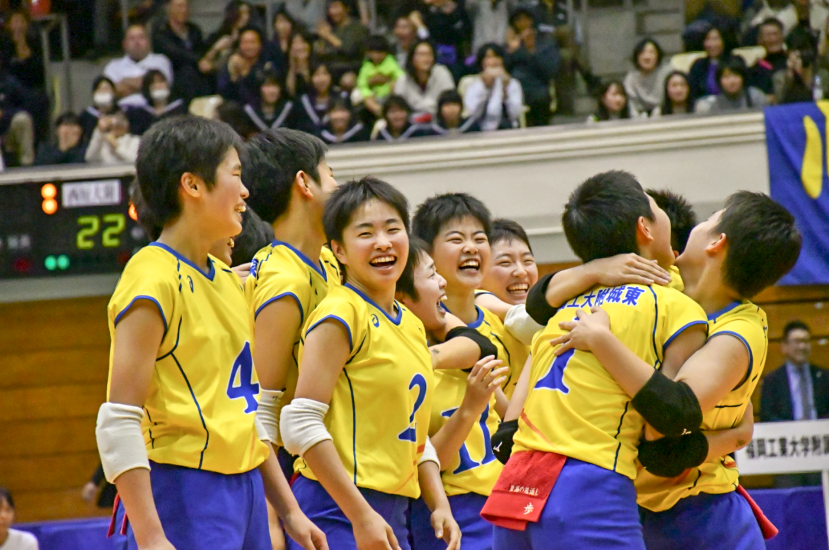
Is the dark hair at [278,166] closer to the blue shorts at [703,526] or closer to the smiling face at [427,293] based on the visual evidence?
the smiling face at [427,293]

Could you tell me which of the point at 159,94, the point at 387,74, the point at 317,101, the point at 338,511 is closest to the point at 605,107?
A: the point at 387,74

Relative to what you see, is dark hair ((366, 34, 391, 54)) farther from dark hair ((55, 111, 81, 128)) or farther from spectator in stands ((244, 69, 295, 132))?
dark hair ((55, 111, 81, 128))

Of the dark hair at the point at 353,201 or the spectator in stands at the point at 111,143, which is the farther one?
the spectator in stands at the point at 111,143

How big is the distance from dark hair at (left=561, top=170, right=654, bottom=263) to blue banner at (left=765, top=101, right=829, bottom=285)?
600 centimetres

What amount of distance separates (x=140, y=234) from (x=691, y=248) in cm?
534

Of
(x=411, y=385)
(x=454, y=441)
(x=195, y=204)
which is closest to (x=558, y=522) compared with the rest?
(x=411, y=385)

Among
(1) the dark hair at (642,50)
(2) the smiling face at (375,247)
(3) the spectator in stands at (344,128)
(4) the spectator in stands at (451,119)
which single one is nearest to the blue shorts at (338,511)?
(2) the smiling face at (375,247)

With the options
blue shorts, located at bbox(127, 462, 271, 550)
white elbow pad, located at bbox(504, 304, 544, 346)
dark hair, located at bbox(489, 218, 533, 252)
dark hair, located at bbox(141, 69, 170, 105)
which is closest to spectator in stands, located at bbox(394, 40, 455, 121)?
dark hair, located at bbox(141, 69, 170, 105)

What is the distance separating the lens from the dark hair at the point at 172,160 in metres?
2.13

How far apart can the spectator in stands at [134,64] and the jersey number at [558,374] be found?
8100 millimetres

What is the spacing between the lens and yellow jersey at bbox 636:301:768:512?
2400 mm

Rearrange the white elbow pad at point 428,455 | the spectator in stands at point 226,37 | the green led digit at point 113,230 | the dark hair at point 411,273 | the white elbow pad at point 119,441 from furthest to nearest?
the spectator in stands at point 226,37 → the green led digit at point 113,230 → the dark hair at point 411,273 → the white elbow pad at point 428,455 → the white elbow pad at point 119,441

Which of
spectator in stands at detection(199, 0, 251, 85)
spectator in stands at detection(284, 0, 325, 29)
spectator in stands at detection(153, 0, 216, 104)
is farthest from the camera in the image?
spectator in stands at detection(284, 0, 325, 29)

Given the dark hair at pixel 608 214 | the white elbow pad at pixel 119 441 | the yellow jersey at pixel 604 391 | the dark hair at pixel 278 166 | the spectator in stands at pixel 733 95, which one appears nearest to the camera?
the white elbow pad at pixel 119 441
